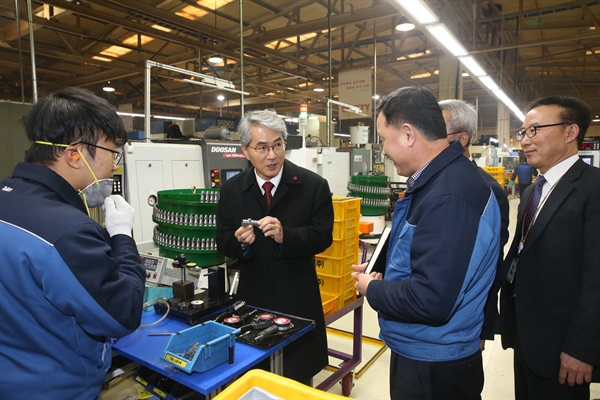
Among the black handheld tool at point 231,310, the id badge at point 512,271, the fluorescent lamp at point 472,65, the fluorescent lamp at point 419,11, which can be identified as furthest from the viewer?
the fluorescent lamp at point 472,65

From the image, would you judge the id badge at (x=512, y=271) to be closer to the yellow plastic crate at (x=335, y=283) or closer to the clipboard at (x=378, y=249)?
the clipboard at (x=378, y=249)

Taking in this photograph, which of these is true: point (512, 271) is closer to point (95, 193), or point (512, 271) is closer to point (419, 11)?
point (95, 193)

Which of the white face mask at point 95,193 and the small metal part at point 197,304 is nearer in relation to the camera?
the white face mask at point 95,193

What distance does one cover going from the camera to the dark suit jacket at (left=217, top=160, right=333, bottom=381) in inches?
67.4

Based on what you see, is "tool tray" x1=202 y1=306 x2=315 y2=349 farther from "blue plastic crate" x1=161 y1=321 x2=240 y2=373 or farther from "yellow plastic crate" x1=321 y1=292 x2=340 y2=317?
"yellow plastic crate" x1=321 y1=292 x2=340 y2=317

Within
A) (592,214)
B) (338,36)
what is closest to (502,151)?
(338,36)

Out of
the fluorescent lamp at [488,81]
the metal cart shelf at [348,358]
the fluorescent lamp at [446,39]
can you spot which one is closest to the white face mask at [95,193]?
the metal cart shelf at [348,358]

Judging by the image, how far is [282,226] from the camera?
1.68 metres

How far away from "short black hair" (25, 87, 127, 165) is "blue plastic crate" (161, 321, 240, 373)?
2.04 ft

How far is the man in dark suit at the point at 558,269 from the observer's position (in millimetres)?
1304

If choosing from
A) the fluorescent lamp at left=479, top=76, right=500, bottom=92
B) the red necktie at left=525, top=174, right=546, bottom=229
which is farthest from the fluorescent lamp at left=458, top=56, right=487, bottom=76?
the red necktie at left=525, top=174, right=546, bottom=229

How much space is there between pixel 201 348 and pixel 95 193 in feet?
1.85

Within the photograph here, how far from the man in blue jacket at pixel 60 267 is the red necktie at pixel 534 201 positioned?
1.51 metres

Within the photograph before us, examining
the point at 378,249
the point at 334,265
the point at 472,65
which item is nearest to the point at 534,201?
the point at 378,249
